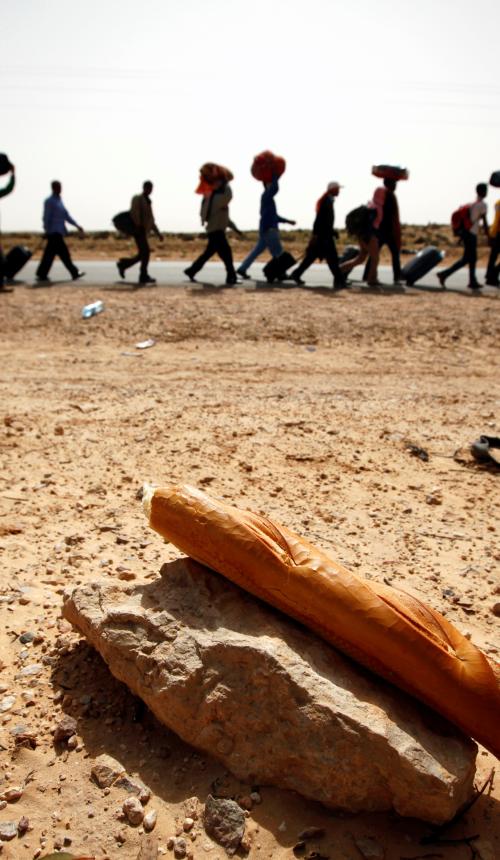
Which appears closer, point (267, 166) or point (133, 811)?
point (133, 811)

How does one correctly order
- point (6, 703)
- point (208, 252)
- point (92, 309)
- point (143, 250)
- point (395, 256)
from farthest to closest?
point (395, 256), point (143, 250), point (208, 252), point (92, 309), point (6, 703)

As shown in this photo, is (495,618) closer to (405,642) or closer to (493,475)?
(405,642)

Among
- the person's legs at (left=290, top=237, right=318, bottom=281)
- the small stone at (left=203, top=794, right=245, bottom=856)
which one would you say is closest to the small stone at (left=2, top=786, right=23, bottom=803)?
the small stone at (left=203, top=794, right=245, bottom=856)

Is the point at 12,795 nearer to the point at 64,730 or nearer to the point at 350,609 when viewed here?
the point at 64,730

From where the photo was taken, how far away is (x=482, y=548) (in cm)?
392

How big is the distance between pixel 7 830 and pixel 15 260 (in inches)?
476

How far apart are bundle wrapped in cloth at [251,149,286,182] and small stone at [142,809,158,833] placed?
11.6m

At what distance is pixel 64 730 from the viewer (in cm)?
246

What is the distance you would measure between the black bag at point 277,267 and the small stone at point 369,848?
36.7ft

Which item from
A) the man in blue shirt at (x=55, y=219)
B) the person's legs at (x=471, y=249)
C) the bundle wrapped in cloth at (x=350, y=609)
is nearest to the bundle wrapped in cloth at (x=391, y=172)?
the person's legs at (x=471, y=249)

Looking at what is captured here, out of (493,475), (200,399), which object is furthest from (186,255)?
(493,475)

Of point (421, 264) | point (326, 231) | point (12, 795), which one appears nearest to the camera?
point (12, 795)

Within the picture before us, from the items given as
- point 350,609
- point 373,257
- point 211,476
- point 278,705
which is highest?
point 373,257

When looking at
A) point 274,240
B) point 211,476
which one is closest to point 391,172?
point 274,240
